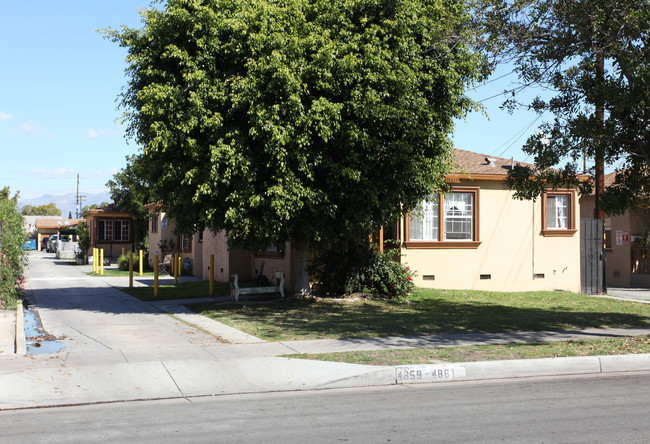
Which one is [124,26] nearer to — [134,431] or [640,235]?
[134,431]

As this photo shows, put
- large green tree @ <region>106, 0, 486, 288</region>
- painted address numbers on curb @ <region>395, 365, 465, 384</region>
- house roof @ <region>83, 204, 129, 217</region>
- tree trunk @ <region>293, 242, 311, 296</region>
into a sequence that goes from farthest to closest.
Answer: house roof @ <region>83, 204, 129, 217</region>
tree trunk @ <region>293, 242, 311, 296</region>
large green tree @ <region>106, 0, 486, 288</region>
painted address numbers on curb @ <region>395, 365, 465, 384</region>

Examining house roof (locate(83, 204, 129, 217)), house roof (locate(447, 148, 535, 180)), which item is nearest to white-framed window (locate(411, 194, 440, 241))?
house roof (locate(447, 148, 535, 180))

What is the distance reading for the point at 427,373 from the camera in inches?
344

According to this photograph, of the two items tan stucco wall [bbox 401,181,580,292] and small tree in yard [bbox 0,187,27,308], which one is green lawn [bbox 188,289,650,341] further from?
small tree in yard [bbox 0,187,27,308]

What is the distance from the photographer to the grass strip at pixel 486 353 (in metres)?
9.36

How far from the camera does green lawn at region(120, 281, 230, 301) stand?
18.6 m

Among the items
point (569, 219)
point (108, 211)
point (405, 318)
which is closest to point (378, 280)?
point (405, 318)

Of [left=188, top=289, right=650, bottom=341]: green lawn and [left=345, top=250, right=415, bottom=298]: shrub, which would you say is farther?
[left=345, top=250, right=415, bottom=298]: shrub

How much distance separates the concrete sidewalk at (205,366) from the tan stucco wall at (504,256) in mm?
7917

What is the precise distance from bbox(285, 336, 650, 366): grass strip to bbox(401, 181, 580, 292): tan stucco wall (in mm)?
9216

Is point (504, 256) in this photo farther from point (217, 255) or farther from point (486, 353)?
point (486, 353)

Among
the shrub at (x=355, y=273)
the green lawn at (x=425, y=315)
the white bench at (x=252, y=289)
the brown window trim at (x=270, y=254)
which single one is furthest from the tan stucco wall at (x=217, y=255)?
the green lawn at (x=425, y=315)

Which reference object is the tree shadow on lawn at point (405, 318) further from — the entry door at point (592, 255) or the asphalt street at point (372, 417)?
the entry door at point (592, 255)

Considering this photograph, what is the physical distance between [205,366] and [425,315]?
6.87m
